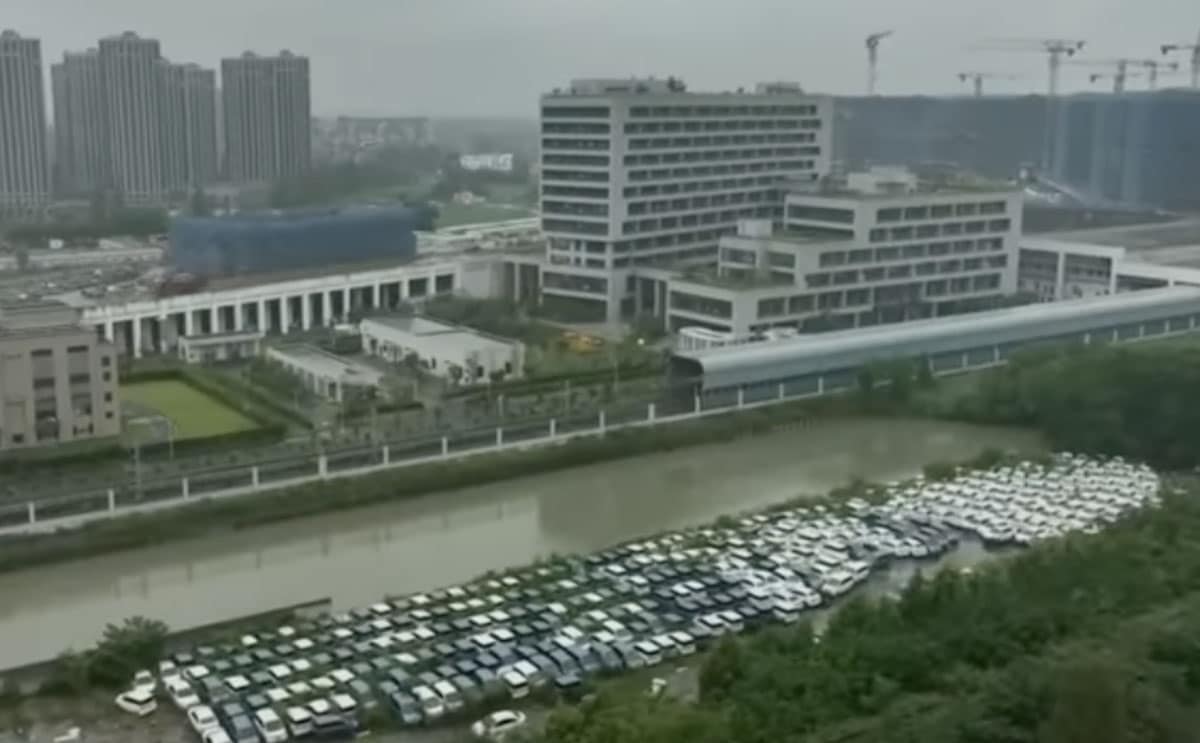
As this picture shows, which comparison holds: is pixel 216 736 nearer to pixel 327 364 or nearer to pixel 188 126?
pixel 327 364

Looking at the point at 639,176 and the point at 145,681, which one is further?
the point at 639,176

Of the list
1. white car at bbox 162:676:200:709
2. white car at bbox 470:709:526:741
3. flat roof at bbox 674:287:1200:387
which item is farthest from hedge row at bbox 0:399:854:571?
white car at bbox 470:709:526:741

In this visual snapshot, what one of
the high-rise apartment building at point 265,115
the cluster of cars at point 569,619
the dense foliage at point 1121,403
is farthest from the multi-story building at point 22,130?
the cluster of cars at point 569,619

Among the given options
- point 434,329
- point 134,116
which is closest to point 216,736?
point 434,329

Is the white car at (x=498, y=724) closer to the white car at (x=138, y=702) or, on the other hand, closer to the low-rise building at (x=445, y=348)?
the white car at (x=138, y=702)

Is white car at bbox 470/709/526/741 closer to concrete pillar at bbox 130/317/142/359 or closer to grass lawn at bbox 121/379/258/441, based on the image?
grass lawn at bbox 121/379/258/441
